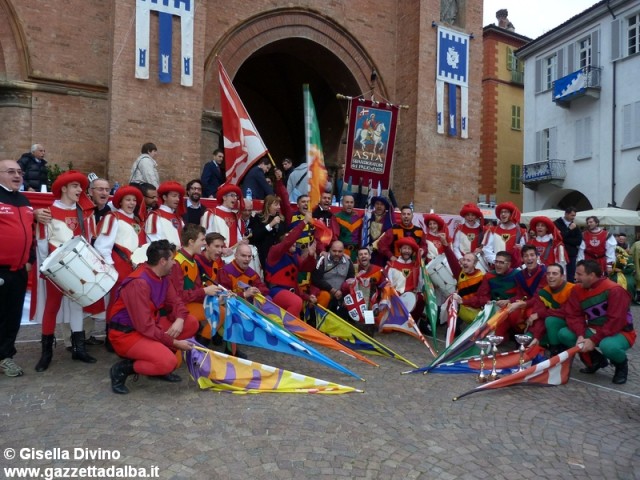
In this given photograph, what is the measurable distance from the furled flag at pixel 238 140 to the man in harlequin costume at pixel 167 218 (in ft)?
5.26

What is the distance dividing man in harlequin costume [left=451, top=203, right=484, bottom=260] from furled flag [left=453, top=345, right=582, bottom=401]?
3131 millimetres

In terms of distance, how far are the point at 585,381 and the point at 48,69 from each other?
38.7 ft

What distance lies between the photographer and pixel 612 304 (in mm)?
5543

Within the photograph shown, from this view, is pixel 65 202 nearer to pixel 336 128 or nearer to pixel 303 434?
pixel 303 434

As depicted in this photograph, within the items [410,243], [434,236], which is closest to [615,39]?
[434,236]

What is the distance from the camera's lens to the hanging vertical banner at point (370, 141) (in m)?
11.5

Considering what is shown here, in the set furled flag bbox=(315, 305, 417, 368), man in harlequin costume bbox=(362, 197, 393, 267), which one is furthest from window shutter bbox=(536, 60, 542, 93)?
furled flag bbox=(315, 305, 417, 368)

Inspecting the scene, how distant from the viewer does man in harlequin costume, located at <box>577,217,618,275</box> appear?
11758 mm

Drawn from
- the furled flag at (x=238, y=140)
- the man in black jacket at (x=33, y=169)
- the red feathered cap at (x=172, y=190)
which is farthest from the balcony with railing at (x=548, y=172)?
the red feathered cap at (x=172, y=190)

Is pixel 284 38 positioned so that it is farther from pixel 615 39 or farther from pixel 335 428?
pixel 615 39

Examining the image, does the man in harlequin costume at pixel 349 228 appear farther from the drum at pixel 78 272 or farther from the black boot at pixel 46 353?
the black boot at pixel 46 353

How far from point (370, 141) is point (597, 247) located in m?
5.34

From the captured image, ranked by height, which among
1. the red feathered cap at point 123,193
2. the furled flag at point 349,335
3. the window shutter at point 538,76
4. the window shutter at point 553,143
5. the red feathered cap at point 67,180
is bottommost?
the furled flag at point 349,335

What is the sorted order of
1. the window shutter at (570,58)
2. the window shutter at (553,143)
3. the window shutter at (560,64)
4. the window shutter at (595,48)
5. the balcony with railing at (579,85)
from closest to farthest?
the balcony with railing at (579,85) → the window shutter at (595,48) → the window shutter at (570,58) → the window shutter at (560,64) → the window shutter at (553,143)
